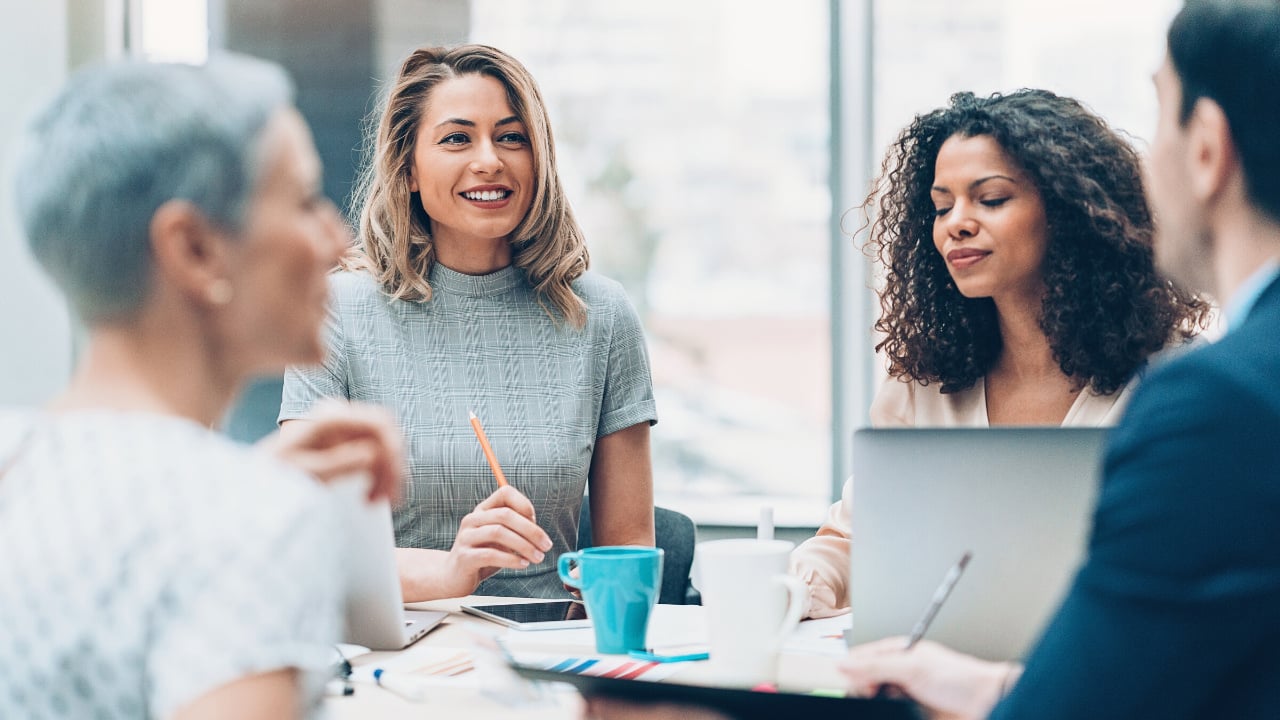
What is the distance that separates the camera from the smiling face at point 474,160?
208 centimetres

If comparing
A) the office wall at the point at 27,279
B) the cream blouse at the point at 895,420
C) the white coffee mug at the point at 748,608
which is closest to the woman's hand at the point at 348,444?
the white coffee mug at the point at 748,608

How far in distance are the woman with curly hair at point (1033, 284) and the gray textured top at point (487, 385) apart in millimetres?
506

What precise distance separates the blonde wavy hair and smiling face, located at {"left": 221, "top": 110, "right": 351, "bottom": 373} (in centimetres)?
127

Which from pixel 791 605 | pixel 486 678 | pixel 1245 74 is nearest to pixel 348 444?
pixel 486 678

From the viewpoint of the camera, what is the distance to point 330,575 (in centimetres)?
75

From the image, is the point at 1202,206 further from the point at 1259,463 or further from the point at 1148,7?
the point at 1148,7

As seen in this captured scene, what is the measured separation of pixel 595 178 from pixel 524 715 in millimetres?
2433

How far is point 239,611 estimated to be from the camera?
684 mm

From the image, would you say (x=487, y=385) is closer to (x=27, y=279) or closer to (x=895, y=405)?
(x=895, y=405)

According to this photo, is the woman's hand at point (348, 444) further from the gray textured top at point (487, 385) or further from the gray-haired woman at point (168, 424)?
the gray textured top at point (487, 385)

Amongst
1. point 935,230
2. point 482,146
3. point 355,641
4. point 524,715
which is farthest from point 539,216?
point 524,715

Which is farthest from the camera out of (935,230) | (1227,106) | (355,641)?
(935,230)

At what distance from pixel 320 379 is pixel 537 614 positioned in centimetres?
68

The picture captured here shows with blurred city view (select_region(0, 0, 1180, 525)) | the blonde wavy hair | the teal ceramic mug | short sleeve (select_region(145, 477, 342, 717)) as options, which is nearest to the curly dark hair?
the blonde wavy hair
